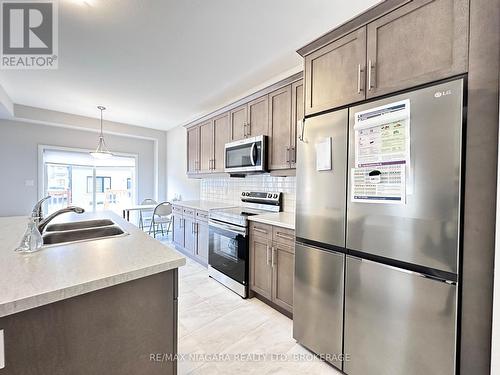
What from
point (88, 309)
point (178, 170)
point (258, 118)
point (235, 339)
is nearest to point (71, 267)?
point (88, 309)

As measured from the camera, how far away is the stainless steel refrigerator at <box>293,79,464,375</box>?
1084 mm

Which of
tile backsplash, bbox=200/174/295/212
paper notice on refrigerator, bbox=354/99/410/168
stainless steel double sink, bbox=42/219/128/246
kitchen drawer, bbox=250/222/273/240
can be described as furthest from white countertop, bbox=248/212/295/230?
stainless steel double sink, bbox=42/219/128/246

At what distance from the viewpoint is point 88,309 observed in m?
0.86

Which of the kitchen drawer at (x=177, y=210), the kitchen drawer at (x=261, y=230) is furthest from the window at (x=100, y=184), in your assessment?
the kitchen drawer at (x=261, y=230)

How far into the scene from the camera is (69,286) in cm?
79

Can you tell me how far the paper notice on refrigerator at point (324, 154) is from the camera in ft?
5.05

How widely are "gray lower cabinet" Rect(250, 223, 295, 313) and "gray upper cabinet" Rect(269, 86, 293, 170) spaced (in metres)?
0.74

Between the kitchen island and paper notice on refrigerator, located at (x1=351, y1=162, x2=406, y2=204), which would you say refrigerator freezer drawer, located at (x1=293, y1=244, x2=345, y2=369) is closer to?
paper notice on refrigerator, located at (x1=351, y1=162, x2=406, y2=204)

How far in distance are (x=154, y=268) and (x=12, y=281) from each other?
0.46 meters

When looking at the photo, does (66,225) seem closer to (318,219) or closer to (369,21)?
(318,219)

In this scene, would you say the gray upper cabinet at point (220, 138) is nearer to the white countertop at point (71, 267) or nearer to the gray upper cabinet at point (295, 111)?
the gray upper cabinet at point (295, 111)

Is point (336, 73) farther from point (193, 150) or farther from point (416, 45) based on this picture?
point (193, 150)

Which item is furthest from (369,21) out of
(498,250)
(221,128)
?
(221,128)

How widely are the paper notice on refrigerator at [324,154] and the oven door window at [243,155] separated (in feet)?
3.71
